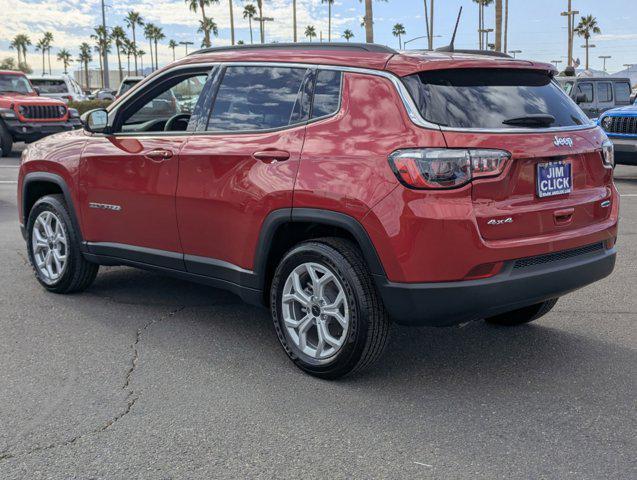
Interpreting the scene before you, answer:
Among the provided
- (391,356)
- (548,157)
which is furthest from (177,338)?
(548,157)

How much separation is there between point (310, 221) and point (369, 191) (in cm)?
45

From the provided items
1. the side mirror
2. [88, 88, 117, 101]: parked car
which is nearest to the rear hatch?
the side mirror

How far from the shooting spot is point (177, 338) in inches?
201

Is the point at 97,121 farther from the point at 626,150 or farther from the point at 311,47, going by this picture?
the point at 626,150

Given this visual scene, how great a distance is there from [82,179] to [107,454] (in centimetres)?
278

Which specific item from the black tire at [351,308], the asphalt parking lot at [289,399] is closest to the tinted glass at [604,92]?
the asphalt parking lot at [289,399]

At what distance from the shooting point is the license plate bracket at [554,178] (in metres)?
4.04

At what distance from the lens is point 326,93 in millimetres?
4375

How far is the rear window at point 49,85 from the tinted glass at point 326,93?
24.0m

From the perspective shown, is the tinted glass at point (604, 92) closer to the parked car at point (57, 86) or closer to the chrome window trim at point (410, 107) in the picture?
the parked car at point (57, 86)

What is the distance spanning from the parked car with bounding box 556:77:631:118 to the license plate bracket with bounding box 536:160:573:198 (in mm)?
16332

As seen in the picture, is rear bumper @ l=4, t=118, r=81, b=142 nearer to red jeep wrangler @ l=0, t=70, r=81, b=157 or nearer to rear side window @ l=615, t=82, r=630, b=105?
red jeep wrangler @ l=0, t=70, r=81, b=157

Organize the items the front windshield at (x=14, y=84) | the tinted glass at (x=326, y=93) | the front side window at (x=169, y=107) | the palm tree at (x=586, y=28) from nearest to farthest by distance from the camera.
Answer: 1. the tinted glass at (x=326, y=93)
2. the front side window at (x=169, y=107)
3. the front windshield at (x=14, y=84)
4. the palm tree at (x=586, y=28)

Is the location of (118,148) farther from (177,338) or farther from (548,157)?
(548,157)
